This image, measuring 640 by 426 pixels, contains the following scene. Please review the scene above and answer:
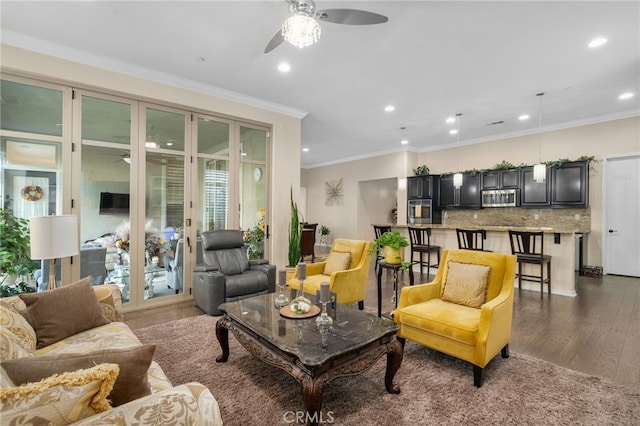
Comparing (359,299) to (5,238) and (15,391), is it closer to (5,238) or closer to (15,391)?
(15,391)

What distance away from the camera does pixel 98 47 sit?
11.1 feet

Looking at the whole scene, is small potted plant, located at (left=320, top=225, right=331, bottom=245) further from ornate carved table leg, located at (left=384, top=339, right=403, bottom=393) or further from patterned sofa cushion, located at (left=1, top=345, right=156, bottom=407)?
patterned sofa cushion, located at (left=1, top=345, right=156, bottom=407)

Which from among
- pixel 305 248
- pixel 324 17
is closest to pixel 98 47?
pixel 324 17

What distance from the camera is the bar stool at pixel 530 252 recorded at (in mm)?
4613

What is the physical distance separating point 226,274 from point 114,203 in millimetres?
1732

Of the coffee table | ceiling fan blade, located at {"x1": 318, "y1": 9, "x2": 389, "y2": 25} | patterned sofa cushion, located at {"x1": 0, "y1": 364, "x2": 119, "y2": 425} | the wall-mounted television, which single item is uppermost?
ceiling fan blade, located at {"x1": 318, "y1": 9, "x2": 389, "y2": 25}

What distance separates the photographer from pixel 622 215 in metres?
5.68

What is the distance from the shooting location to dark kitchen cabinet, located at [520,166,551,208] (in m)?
6.19

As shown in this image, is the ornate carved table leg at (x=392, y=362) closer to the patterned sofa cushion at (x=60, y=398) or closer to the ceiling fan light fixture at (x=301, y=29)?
the patterned sofa cushion at (x=60, y=398)

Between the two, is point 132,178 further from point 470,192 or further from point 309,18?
point 470,192

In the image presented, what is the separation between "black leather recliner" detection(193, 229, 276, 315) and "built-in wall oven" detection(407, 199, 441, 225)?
5057mm

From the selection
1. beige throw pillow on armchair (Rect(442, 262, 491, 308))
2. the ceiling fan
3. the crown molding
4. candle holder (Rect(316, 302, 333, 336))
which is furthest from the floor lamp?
beige throw pillow on armchair (Rect(442, 262, 491, 308))

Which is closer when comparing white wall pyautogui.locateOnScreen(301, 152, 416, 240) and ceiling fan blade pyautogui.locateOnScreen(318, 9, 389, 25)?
ceiling fan blade pyautogui.locateOnScreen(318, 9, 389, 25)

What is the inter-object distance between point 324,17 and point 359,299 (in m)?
3.05
